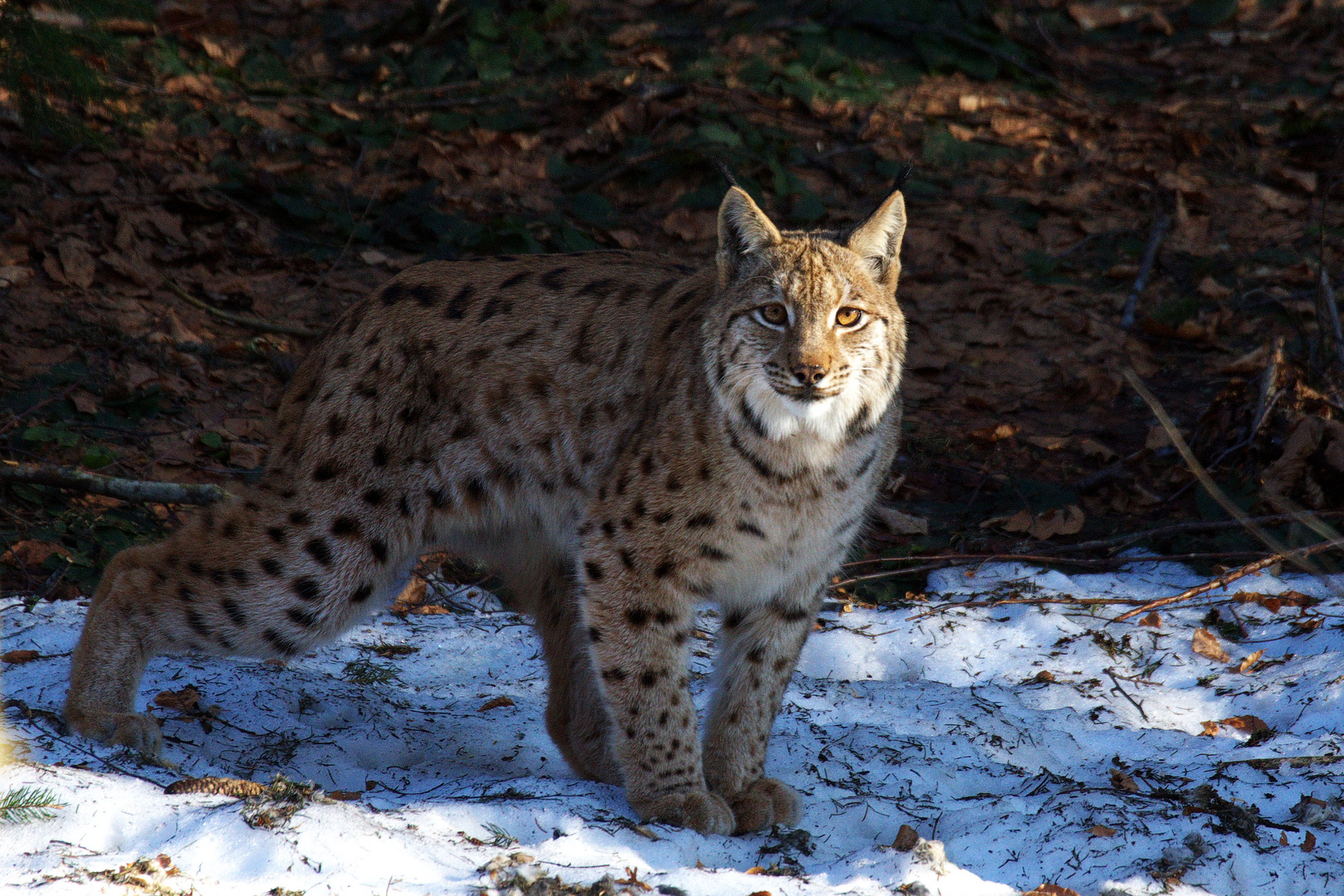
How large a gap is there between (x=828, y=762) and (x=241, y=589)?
1.99 metres

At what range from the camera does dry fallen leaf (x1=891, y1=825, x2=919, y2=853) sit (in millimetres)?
3338

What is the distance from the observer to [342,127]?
9258 mm

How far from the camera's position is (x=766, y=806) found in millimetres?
3781

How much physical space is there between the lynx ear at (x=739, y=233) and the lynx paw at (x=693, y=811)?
1.59 m

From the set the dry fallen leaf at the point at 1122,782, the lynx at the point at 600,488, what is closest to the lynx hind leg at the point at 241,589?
the lynx at the point at 600,488

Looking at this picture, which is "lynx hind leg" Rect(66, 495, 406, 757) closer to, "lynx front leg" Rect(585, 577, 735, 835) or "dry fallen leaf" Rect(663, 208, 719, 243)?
"lynx front leg" Rect(585, 577, 735, 835)

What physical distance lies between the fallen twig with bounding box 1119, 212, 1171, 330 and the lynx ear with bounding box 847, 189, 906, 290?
4247 mm

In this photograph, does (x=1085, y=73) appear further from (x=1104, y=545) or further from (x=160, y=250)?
(x=160, y=250)

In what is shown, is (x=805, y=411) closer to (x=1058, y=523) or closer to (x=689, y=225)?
(x=1058, y=523)

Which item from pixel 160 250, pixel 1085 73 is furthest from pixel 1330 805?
pixel 1085 73

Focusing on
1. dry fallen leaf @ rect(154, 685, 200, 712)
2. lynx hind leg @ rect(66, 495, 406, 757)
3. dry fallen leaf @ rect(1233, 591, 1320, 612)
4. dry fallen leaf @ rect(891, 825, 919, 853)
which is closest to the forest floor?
dry fallen leaf @ rect(1233, 591, 1320, 612)

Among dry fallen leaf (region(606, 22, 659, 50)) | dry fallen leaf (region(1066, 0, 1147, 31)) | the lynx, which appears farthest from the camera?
dry fallen leaf (region(1066, 0, 1147, 31))

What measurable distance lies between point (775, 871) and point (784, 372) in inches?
54.3

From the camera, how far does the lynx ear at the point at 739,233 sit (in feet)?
13.0
